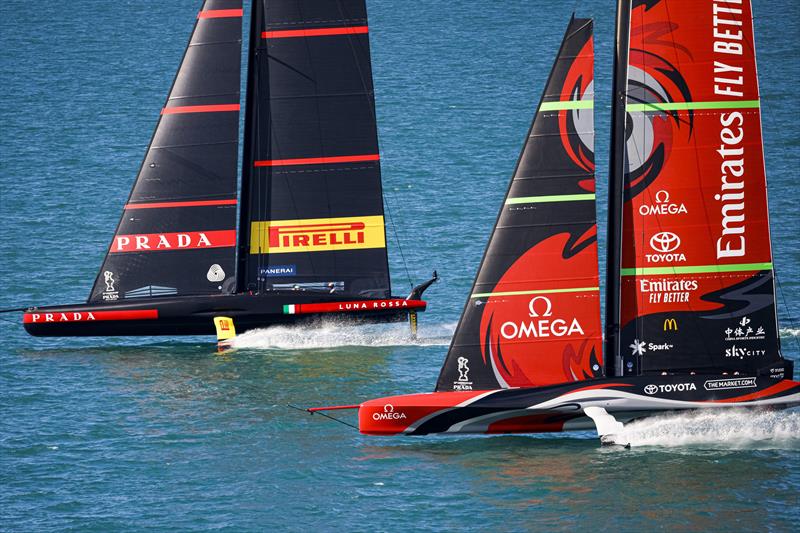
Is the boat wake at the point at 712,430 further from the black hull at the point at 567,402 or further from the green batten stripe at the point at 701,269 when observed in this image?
the green batten stripe at the point at 701,269

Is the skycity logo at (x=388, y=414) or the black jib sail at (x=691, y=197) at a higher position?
the black jib sail at (x=691, y=197)

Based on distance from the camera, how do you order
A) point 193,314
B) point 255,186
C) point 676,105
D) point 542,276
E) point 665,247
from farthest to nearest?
point 255,186, point 193,314, point 542,276, point 665,247, point 676,105

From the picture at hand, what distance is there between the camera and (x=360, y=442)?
31.3 m

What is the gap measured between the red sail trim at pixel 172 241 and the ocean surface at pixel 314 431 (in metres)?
2.68

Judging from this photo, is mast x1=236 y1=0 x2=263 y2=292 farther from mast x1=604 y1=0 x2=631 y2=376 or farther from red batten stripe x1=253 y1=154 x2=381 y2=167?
mast x1=604 y1=0 x2=631 y2=376

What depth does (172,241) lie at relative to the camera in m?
40.4

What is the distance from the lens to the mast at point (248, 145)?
4028 cm

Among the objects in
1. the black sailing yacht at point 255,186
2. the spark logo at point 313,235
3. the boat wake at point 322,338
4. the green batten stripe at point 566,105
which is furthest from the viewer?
the spark logo at point 313,235

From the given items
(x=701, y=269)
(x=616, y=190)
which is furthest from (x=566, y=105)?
(x=701, y=269)

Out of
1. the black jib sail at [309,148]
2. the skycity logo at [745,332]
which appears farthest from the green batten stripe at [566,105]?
the black jib sail at [309,148]

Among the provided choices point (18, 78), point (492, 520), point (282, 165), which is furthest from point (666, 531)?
point (18, 78)

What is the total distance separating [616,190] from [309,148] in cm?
1310

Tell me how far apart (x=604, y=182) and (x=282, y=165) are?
2737cm

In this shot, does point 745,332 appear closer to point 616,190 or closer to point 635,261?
point 635,261
